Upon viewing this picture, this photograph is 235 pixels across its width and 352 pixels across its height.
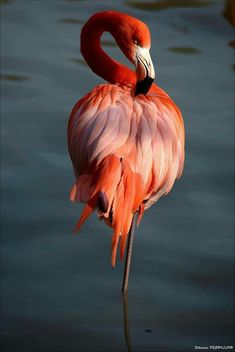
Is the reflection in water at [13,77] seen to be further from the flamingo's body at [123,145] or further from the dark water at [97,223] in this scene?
the flamingo's body at [123,145]

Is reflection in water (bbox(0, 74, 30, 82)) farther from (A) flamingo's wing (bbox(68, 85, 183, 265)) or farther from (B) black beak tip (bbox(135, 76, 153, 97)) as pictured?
(B) black beak tip (bbox(135, 76, 153, 97))

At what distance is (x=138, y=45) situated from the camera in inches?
171

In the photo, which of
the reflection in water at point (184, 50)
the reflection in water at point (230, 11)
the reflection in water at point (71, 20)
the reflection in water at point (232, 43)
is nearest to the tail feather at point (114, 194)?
the reflection in water at point (184, 50)

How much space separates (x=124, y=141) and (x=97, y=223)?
118cm

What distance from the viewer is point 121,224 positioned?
3939 millimetres

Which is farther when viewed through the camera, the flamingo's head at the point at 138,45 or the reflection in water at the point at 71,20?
the reflection in water at the point at 71,20

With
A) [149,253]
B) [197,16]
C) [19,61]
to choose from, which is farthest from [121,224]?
[197,16]

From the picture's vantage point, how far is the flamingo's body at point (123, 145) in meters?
3.92

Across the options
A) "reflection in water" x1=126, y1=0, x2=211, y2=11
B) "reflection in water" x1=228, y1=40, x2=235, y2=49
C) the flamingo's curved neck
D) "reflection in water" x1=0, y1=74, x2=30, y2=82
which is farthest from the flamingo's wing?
"reflection in water" x1=126, y1=0, x2=211, y2=11

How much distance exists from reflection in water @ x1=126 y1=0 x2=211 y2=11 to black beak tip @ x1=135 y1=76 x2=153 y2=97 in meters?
3.76

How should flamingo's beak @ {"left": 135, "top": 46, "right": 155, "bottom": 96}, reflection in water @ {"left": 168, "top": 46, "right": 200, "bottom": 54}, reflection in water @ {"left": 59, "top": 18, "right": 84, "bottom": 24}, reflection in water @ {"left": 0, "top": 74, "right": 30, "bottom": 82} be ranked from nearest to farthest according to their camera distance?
flamingo's beak @ {"left": 135, "top": 46, "right": 155, "bottom": 96} < reflection in water @ {"left": 0, "top": 74, "right": 30, "bottom": 82} < reflection in water @ {"left": 168, "top": 46, "right": 200, "bottom": 54} < reflection in water @ {"left": 59, "top": 18, "right": 84, "bottom": 24}

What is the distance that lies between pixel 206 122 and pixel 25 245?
1.75m

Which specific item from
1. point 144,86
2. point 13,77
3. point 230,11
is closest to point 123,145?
point 144,86

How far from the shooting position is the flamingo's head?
168 inches
